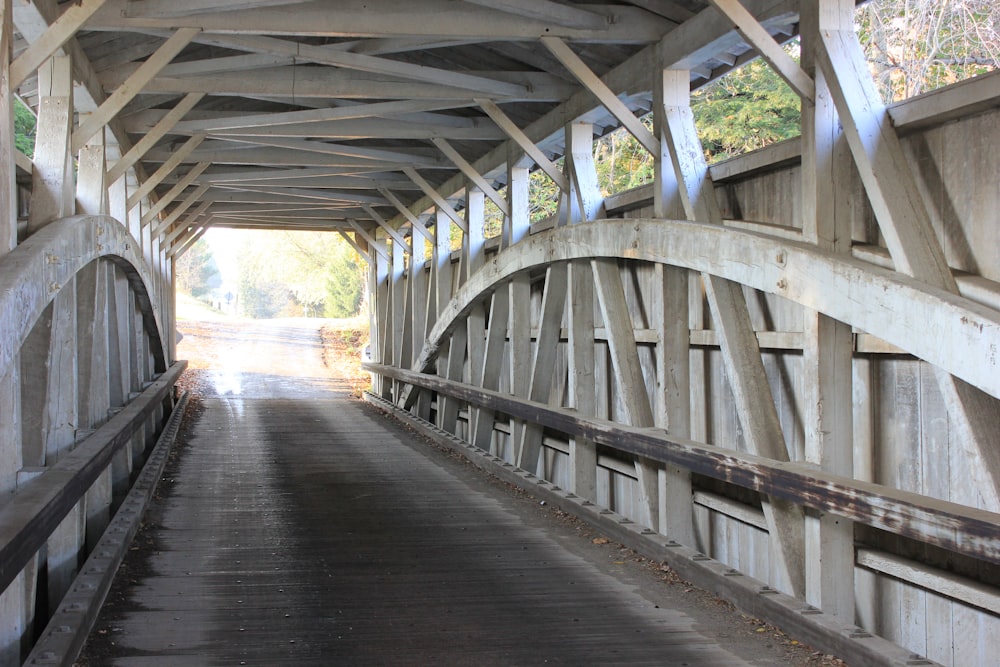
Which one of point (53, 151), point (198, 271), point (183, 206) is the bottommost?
point (53, 151)

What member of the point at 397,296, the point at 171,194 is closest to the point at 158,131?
the point at 171,194

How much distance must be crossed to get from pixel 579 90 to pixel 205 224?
1152cm

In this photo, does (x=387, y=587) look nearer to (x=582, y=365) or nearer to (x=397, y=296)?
(x=582, y=365)

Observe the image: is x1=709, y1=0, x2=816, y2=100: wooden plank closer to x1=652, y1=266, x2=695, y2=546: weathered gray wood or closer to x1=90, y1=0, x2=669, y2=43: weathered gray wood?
x1=90, y1=0, x2=669, y2=43: weathered gray wood

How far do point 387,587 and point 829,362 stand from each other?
227cm

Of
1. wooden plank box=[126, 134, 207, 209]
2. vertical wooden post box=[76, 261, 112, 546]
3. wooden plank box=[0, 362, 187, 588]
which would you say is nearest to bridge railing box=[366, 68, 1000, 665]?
wooden plank box=[0, 362, 187, 588]

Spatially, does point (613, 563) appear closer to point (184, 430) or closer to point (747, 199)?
point (747, 199)

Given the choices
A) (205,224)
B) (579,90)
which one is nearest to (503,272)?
(579,90)

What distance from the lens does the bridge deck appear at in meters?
3.77

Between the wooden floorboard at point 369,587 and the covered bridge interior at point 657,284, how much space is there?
43 cm

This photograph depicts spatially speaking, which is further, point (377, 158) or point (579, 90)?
point (377, 158)

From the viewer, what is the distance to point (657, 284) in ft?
18.8

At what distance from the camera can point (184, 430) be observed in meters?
11.3

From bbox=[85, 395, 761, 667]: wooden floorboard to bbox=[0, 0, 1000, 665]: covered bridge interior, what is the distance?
0.43m
